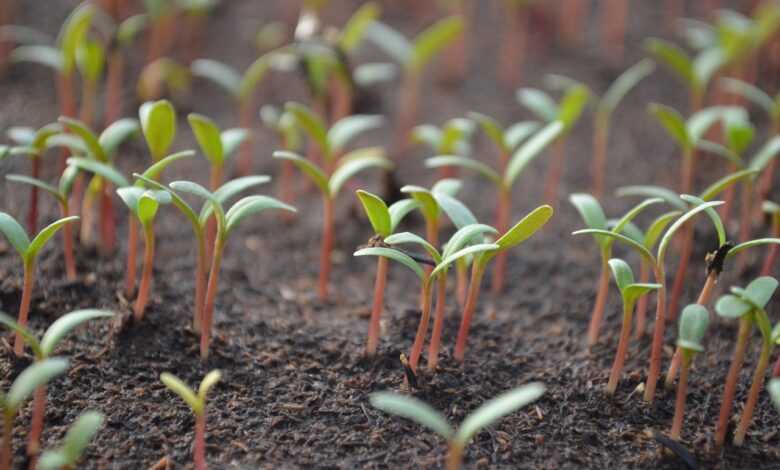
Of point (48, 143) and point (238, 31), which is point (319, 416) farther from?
point (238, 31)

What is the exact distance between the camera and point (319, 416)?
1.65 meters

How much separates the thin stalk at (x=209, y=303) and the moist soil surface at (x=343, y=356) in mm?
34

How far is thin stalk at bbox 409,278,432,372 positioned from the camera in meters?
1.64

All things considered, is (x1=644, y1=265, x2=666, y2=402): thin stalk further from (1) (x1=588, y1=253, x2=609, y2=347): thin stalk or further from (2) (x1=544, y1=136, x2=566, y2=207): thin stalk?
(2) (x1=544, y1=136, x2=566, y2=207): thin stalk

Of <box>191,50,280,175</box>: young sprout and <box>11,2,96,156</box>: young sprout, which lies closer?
<box>11,2,96,156</box>: young sprout

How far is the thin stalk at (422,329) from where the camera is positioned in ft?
5.39

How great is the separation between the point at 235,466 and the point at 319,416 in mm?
206

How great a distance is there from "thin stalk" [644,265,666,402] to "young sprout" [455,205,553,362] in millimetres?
251

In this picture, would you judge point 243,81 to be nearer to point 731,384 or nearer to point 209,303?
point 209,303

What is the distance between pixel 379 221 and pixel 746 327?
2.32 feet

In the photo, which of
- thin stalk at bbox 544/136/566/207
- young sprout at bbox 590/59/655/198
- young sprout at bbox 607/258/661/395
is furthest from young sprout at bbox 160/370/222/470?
young sprout at bbox 590/59/655/198

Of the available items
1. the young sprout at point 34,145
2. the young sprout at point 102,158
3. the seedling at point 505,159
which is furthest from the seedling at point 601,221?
the young sprout at point 34,145

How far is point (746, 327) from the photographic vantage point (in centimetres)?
150

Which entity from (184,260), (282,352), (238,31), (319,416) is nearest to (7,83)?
(238,31)
